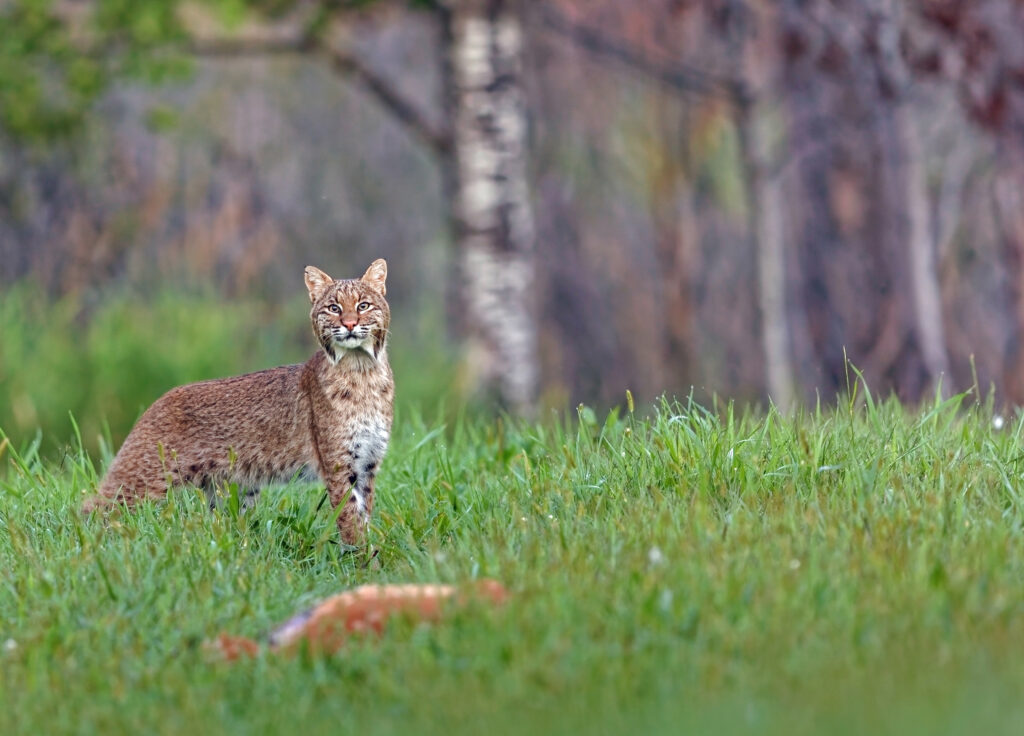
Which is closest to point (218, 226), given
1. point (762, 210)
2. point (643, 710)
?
point (762, 210)

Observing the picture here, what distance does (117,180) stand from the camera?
16.7 meters

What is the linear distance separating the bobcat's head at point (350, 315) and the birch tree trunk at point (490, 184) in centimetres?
596

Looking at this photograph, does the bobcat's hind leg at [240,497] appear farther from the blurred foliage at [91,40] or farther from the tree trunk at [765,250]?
the tree trunk at [765,250]

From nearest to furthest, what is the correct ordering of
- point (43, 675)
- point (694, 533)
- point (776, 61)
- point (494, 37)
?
point (43, 675)
point (694, 533)
point (494, 37)
point (776, 61)

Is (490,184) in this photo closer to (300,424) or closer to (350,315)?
(300,424)

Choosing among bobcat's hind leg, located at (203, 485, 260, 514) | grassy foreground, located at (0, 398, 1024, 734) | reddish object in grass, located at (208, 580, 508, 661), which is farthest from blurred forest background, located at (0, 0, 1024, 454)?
bobcat's hind leg, located at (203, 485, 260, 514)

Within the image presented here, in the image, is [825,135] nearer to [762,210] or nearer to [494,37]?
[762,210]

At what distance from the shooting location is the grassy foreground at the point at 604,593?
412cm

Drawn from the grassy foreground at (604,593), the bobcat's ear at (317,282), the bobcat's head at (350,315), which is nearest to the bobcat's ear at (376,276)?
the bobcat's head at (350,315)

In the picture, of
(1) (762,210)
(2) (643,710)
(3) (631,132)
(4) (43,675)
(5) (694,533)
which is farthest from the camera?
(3) (631,132)

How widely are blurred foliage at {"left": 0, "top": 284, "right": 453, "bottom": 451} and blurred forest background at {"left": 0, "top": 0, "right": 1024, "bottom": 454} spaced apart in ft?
0.10

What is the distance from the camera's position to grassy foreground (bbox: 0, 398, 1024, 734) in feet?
13.5

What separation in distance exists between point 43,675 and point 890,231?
9.66 m

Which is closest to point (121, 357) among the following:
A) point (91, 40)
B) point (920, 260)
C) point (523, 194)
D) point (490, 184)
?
point (91, 40)
